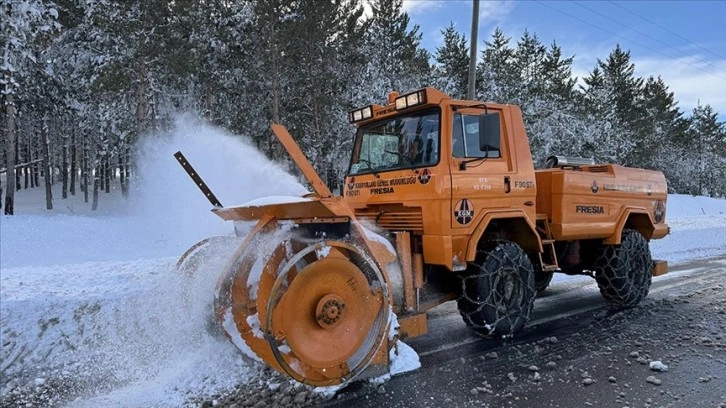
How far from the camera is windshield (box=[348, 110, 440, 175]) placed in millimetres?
5012

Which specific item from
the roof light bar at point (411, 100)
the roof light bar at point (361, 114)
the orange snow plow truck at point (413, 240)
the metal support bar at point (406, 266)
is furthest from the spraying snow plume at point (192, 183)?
the metal support bar at point (406, 266)

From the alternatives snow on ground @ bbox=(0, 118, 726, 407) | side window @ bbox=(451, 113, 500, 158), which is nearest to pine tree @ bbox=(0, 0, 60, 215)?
snow on ground @ bbox=(0, 118, 726, 407)

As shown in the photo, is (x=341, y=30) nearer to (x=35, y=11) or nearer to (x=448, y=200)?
(x=35, y=11)

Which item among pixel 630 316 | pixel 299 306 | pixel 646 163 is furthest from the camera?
pixel 646 163

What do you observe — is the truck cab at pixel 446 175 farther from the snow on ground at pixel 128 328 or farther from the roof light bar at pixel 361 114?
the snow on ground at pixel 128 328

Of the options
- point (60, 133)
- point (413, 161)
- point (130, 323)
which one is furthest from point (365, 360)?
point (60, 133)

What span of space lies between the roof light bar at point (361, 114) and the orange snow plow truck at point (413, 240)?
0.06ft

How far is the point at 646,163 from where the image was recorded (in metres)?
42.0

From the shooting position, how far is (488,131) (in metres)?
4.91

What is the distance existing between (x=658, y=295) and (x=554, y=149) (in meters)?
25.5

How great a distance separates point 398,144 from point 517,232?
178 cm

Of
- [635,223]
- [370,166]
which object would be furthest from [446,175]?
[635,223]

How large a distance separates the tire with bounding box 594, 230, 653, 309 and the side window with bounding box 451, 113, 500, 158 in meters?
2.91

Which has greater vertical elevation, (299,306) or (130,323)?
(299,306)
